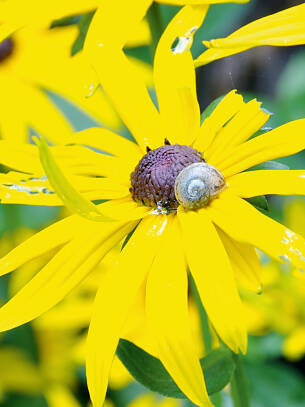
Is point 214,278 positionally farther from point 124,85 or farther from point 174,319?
point 124,85

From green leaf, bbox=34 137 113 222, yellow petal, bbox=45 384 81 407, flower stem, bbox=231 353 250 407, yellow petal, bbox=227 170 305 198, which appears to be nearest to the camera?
green leaf, bbox=34 137 113 222

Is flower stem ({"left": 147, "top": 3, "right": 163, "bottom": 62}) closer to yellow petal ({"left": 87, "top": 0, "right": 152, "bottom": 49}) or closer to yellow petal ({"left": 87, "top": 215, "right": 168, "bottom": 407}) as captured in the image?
yellow petal ({"left": 87, "top": 0, "right": 152, "bottom": 49})

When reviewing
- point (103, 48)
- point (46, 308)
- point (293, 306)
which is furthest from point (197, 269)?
point (293, 306)

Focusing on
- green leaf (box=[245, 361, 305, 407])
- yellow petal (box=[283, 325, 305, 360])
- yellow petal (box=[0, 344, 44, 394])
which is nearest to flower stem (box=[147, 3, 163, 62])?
yellow petal (box=[283, 325, 305, 360])

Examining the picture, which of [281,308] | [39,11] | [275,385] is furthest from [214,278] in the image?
[275,385]

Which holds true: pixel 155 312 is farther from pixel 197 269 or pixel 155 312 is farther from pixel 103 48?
pixel 103 48

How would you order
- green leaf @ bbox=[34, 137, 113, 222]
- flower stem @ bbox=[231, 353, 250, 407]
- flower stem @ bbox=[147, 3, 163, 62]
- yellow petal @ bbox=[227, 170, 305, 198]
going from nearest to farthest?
green leaf @ bbox=[34, 137, 113, 222] < yellow petal @ bbox=[227, 170, 305, 198] < flower stem @ bbox=[231, 353, 250, 407] < flower stem @ bbox=[147, 3, 163, 62]
